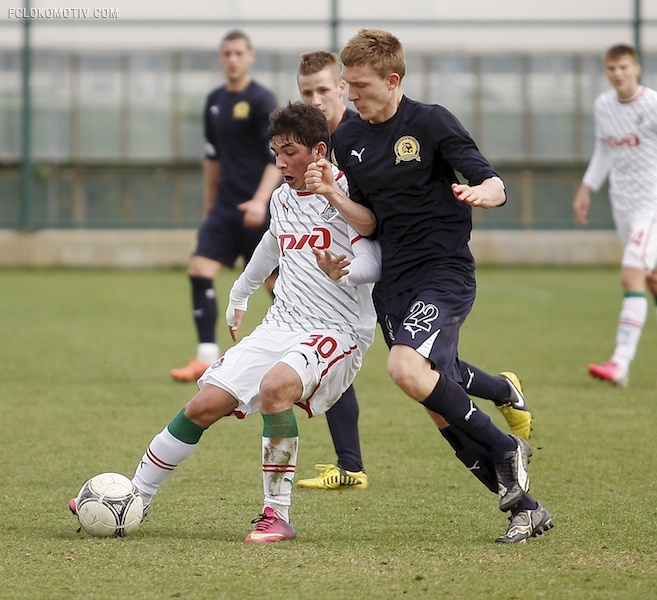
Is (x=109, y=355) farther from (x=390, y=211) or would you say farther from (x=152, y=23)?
(x=152, y=23)

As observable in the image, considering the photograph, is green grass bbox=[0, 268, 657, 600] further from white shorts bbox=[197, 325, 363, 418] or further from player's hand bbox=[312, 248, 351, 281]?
player's hand bbox=[312, 248, 351, 281]

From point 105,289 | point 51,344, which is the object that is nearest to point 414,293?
point 51,344

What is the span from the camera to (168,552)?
3.91 m

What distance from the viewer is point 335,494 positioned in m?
4.95

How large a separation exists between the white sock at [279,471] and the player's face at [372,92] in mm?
1226

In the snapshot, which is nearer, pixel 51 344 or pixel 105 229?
pixel 51 344

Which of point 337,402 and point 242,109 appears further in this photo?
point 242,109

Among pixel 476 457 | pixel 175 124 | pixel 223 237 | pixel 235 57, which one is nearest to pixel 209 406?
pixel 476 457

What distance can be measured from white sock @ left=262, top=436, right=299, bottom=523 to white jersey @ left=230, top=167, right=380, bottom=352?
17.6 inches

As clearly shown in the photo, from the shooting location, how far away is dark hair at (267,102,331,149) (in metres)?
4.29

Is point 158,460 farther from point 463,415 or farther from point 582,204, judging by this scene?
point 582,204

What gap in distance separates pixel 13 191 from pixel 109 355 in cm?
885

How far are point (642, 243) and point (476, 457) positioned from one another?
423cm

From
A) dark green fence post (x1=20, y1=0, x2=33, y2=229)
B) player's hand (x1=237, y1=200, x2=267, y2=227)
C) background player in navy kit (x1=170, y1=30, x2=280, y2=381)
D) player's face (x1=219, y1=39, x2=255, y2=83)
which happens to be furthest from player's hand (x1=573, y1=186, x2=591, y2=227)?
dark green fence post (x1=20, y1=0, x2=33, y2=229)
